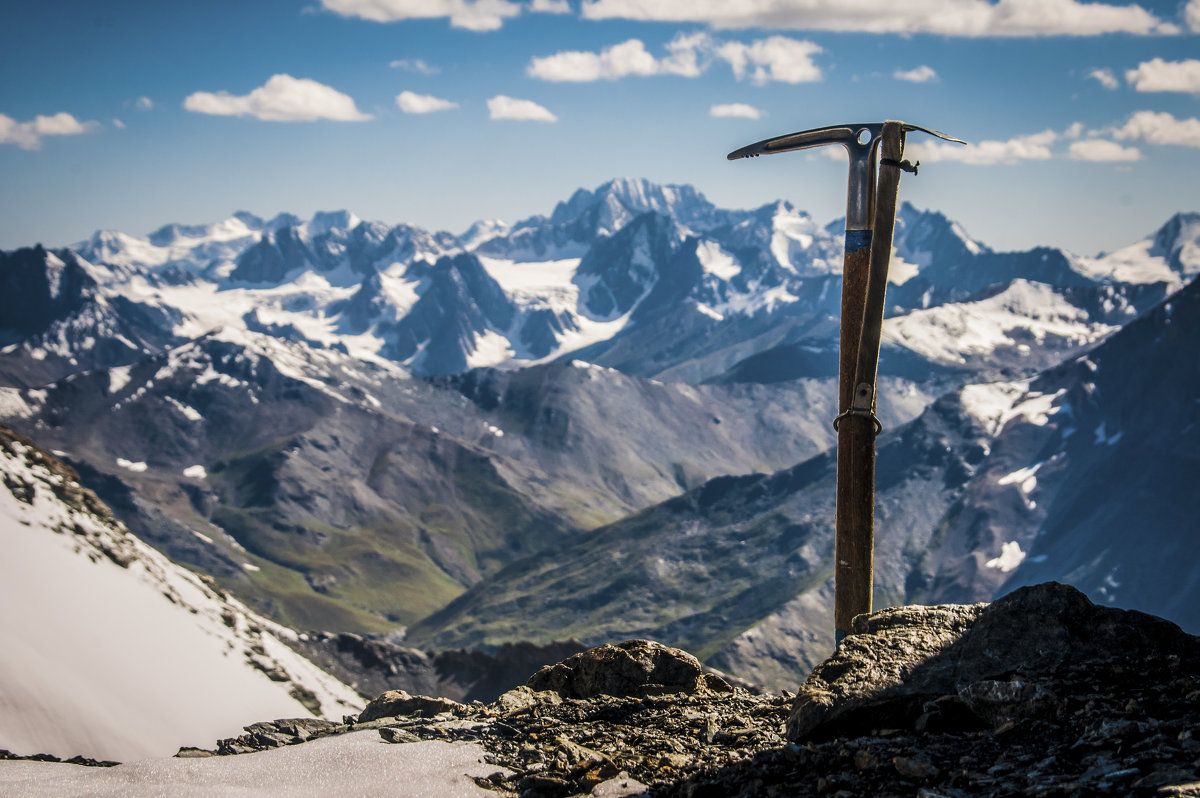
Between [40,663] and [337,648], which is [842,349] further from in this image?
[337,648]

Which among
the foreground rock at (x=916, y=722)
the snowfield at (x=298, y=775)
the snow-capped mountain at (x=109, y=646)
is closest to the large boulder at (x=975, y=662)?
the foreground rock at (x=916, y=722)

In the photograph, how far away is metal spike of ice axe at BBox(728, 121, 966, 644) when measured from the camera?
18781 mm

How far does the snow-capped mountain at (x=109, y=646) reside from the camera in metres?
33.5

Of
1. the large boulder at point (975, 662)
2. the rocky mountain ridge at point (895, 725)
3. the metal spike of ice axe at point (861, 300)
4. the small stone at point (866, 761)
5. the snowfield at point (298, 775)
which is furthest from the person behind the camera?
the metal spike of ice axe at point (861, 300)

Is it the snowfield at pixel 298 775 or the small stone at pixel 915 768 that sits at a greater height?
the small stone at pixel 915 768

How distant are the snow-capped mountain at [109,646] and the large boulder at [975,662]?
2168 centimetres

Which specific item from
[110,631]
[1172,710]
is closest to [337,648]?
[110,631]

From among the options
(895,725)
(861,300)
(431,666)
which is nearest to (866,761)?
(895,725)

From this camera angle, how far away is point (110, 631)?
4384 cm

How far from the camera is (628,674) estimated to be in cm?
2319

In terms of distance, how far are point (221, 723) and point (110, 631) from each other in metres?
5.91

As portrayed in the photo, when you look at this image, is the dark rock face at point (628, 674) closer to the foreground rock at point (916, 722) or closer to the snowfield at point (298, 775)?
the foreground rock at point (916, 722)

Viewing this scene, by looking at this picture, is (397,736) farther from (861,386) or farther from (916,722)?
(861,386)

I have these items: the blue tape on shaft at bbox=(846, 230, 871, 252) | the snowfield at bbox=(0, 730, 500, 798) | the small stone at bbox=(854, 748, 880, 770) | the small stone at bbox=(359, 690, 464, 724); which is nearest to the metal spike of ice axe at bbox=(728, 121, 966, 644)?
the blue tape on shaft at bbox=(846, 230, 871, 252)
